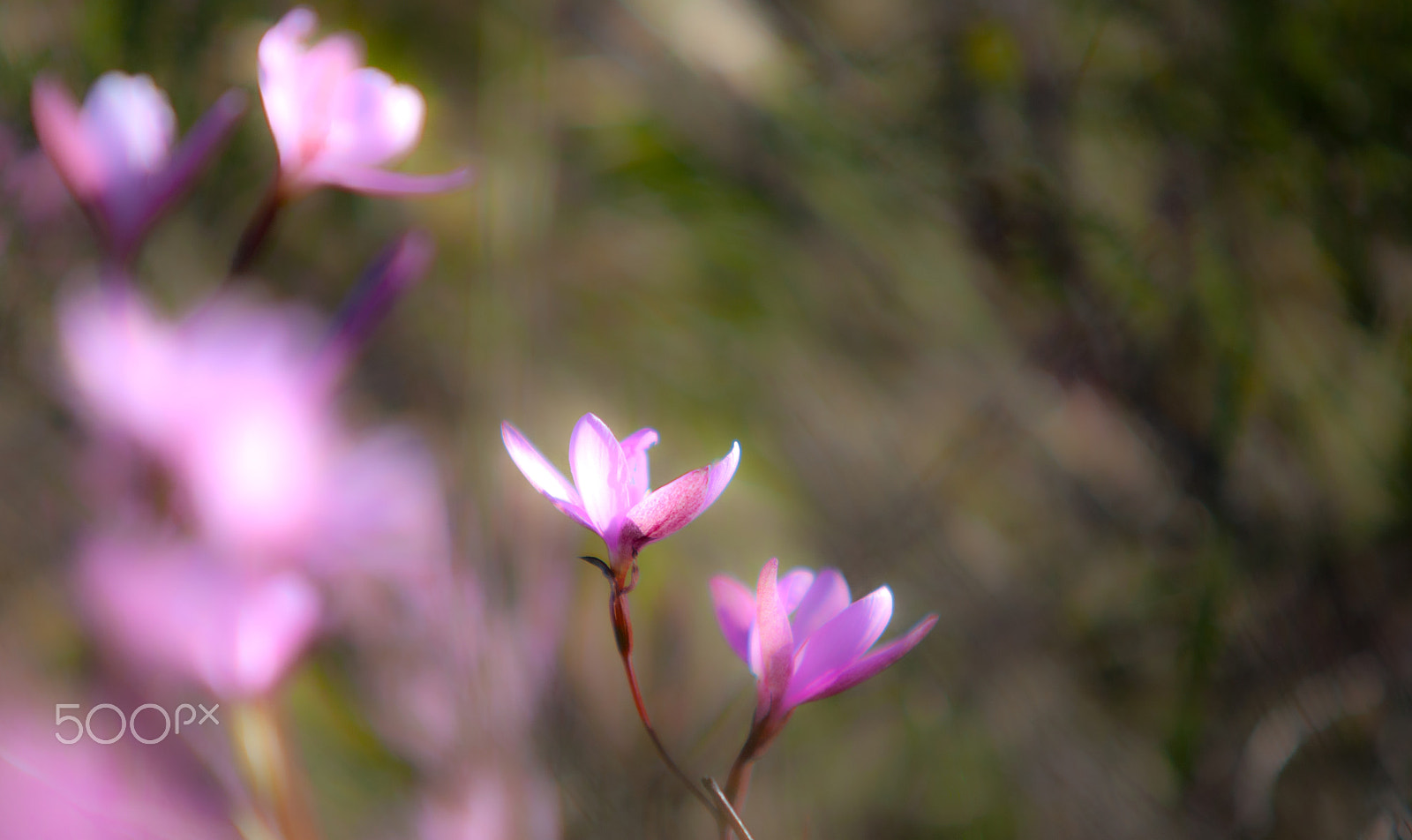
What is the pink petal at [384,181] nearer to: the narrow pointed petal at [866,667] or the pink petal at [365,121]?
the pink petal at [365,121]

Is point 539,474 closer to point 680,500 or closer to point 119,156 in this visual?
point 680,500

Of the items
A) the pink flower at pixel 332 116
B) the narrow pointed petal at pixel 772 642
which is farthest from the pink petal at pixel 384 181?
the narrow pointed petal at pixel 772 642

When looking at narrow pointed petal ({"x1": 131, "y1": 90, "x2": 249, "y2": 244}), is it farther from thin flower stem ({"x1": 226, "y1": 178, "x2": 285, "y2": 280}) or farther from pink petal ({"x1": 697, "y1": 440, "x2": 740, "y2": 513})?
pink petal ({"x1": 697, "y1": 440, "x2": 740, "y2": 513})

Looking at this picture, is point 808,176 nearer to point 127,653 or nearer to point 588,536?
point 588,536

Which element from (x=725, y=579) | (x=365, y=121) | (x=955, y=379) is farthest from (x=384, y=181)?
(x=955, y=379)

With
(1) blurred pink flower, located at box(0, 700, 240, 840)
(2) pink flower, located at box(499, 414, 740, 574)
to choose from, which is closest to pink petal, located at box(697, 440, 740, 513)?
(2) pink flower, located at box(499, 414, 740, 574)

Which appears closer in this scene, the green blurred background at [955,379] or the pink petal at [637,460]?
the pink petal at [637,460]
